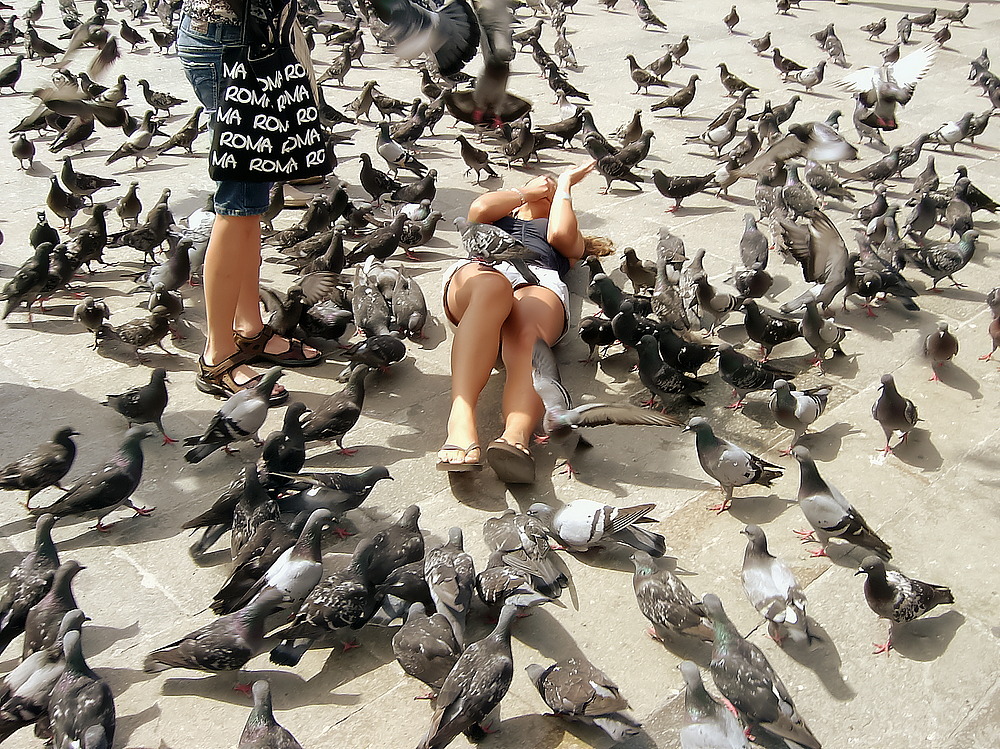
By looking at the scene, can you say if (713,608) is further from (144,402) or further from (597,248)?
(597,248)

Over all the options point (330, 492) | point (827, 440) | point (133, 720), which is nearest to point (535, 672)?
point (330, 492)

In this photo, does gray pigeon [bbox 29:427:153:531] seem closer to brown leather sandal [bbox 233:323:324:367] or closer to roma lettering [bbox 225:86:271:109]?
brown leather sandal [bbox 233:323:324:367]

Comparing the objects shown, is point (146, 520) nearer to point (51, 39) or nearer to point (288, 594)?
point (288, 594)

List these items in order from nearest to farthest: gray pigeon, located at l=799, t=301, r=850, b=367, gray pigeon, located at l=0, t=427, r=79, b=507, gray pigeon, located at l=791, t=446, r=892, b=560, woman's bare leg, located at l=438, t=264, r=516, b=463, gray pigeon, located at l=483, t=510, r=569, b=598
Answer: gray pigeon, located at l=483, t=510, r=569, b=598, gray pigeon, located at l=791, t=446, r=892, b=560, gray pigeon, located at l=0, t=427, r=79, b=507, woman's bare leg, located at l=438, t=264, r=516, b=463, gray pigeon, located at l=799, t=301, r=850, b=367

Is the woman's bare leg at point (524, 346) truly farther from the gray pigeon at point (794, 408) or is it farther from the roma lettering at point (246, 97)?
the roma lettering at point (246, 97)

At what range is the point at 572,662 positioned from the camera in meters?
3.51

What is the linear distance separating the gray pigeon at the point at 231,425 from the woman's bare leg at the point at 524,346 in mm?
1304

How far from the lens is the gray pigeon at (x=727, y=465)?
15.1 feet

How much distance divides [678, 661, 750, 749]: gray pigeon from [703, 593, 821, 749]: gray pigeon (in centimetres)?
8

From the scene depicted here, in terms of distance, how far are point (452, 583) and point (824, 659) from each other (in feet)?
5.03

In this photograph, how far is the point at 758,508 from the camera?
15.5 ft

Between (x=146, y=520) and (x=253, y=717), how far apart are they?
5.44 feet

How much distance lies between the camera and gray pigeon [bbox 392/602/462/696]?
3533 millimetres

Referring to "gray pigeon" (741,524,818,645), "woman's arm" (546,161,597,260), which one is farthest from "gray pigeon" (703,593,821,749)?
"woman's arm" (546,161,597,260)
